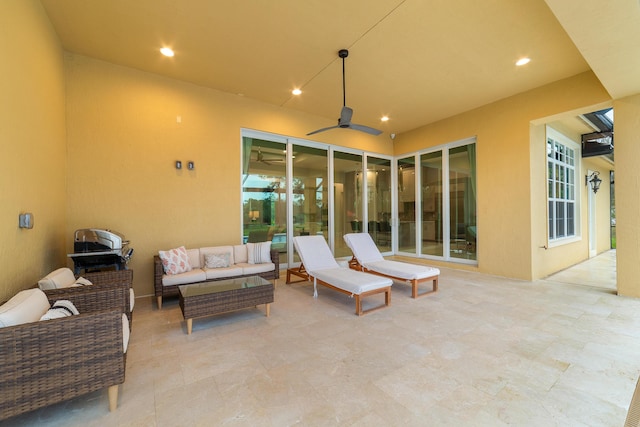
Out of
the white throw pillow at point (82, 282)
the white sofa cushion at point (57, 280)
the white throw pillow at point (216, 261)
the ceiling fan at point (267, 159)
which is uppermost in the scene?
the ceiling fan at point (267, 159)

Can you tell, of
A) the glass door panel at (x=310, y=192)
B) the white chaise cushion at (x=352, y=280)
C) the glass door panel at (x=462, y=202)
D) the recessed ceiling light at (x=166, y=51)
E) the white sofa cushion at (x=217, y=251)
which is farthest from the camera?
the glass door panel at (x=310, y=192)

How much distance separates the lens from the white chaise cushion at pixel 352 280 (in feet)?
12.1

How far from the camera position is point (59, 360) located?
1.68 meters

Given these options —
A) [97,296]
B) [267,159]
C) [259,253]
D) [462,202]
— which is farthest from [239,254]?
[462,202]

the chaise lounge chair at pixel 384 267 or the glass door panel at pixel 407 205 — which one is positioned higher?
the glass door panel at pixel 407 205

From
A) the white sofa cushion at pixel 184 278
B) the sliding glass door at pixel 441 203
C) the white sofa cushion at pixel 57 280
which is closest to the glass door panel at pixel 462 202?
the sliding glass door at pixel 441 203

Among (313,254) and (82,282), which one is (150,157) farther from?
(313,254)

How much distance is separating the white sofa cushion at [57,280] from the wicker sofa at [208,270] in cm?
109

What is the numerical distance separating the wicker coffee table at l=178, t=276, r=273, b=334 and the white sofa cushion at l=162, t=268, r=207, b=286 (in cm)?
48

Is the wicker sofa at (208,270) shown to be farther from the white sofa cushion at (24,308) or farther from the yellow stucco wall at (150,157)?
the white sofa cushion at (24,308)

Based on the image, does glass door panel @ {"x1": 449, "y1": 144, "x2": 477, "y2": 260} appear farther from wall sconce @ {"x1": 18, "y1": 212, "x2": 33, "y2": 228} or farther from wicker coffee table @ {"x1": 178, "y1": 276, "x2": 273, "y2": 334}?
wall sconce @ {"x1": 18, "y1": 212, "x2": 33, "y2": 228}

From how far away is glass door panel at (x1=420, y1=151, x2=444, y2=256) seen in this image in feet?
22.8

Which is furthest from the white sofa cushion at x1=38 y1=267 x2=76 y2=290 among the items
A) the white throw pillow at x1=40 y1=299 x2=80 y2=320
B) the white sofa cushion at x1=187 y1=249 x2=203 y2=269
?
the white sofa cushion at x1=187 y1=249 x2=203 y2=269

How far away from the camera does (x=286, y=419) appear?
177 cm
